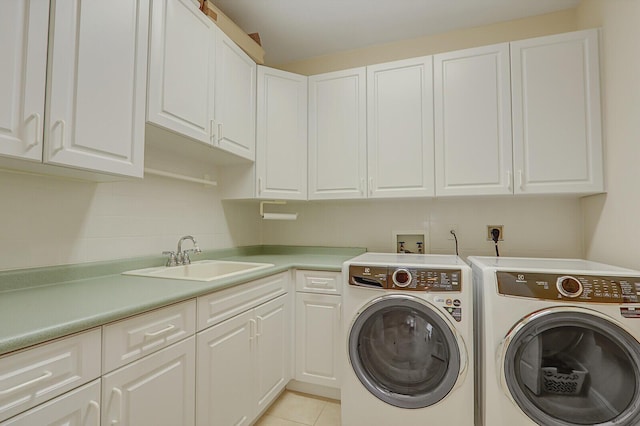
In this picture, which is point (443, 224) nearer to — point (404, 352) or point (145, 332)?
point (404, 352)

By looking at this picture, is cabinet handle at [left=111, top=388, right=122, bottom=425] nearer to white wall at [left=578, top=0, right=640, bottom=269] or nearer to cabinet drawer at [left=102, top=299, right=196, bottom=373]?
cabinet drawer at [left=102, top=299, right=196, bottom=373]

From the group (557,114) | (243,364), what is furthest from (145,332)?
(557,114)

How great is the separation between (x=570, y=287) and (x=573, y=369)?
383 millimetres

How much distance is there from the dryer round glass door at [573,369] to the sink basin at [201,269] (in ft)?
4.52

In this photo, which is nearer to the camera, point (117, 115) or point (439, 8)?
point (117, 115)

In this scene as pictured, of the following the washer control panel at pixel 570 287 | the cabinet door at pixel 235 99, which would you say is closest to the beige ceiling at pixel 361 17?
the cabinet door at pixel 235 99

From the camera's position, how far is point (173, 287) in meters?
1.23

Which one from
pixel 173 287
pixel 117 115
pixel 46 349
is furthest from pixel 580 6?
pixel 46 349

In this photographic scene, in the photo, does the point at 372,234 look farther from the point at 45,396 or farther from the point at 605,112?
the point at 45,396

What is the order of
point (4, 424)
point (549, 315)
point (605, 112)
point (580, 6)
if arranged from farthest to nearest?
point (580, 6) < point (605, 112) < point (549, 315) < point (4, 424)

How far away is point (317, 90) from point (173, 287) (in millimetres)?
1805

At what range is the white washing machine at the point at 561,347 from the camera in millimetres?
1265

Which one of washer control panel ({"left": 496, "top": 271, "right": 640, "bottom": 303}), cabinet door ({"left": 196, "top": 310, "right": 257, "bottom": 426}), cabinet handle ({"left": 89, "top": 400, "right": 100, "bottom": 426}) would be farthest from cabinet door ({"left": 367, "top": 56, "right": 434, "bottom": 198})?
cabinet handle ({"left": 89, "top": 400, "right": 100, "bottom": 426})

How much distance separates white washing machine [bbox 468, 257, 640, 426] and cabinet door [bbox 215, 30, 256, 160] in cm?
165
